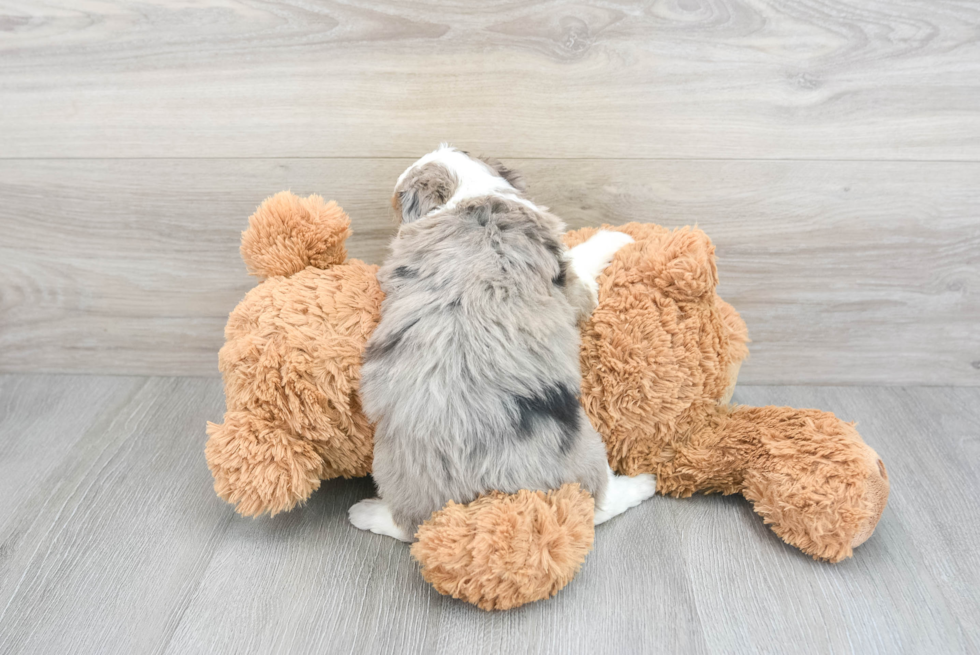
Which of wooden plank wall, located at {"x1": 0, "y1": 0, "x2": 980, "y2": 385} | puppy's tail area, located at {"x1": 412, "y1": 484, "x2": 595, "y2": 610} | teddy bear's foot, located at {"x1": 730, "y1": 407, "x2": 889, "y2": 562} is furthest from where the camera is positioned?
wooden plank wall, located at {"x1": 0, "y1": 0, "x2": 980, "y2": 385}

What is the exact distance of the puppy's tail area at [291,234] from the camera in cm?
108

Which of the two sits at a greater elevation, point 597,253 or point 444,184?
point 444,184

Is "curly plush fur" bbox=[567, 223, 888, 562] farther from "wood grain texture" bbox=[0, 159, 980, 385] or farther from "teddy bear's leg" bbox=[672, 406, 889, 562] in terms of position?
"wood grain texture" bbox=[0, 159, 980, 385]

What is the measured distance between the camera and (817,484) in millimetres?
971

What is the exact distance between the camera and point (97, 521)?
112 cm

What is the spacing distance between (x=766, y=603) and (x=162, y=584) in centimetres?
90

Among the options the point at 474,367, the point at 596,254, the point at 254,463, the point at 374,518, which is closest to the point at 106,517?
the point at 254,463

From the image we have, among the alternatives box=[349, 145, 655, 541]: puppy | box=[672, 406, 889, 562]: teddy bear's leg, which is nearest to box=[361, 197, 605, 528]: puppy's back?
box=[349, 145, 655, 541]: puppy

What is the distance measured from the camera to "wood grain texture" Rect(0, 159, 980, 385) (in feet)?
4.15

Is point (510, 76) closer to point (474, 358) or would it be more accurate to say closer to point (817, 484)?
point (474, 358)

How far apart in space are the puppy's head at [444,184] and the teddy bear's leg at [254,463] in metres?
0.40

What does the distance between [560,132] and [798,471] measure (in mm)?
722

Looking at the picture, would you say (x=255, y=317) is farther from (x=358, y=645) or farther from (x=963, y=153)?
(x=963, y=153)

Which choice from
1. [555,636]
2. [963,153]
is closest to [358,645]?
[555,636]
